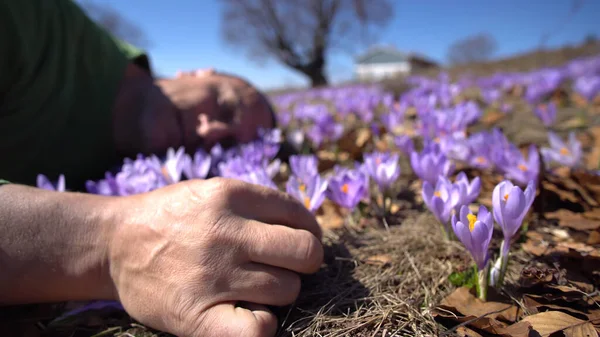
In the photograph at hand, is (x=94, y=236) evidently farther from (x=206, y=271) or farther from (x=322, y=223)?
(x=322, y=223)

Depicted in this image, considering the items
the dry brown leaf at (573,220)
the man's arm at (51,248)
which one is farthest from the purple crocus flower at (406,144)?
the man's arm at (51,248)

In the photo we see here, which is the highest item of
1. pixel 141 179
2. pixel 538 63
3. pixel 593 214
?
pixel 538 63

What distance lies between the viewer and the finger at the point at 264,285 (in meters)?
0.83

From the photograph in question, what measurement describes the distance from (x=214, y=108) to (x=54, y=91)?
0.77 metres

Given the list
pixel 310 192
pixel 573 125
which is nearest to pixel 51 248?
pixel 310 192

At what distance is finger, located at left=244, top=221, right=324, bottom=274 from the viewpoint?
0.86m

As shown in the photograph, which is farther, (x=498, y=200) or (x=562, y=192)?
(x=562, y=192)

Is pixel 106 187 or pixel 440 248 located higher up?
pixel 106 187

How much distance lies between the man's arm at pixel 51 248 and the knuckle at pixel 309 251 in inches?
18.4

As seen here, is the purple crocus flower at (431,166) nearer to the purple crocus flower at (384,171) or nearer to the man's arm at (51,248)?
the purple crocus flower at (384,171)

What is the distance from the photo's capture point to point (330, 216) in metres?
1.53

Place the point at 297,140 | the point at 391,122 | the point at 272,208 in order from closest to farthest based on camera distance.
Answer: the point at 272,208, the point at 297,140, the point at 391,122

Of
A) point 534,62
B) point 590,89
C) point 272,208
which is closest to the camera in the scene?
point 272,208

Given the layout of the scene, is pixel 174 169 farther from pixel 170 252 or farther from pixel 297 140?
pixel 297 140
